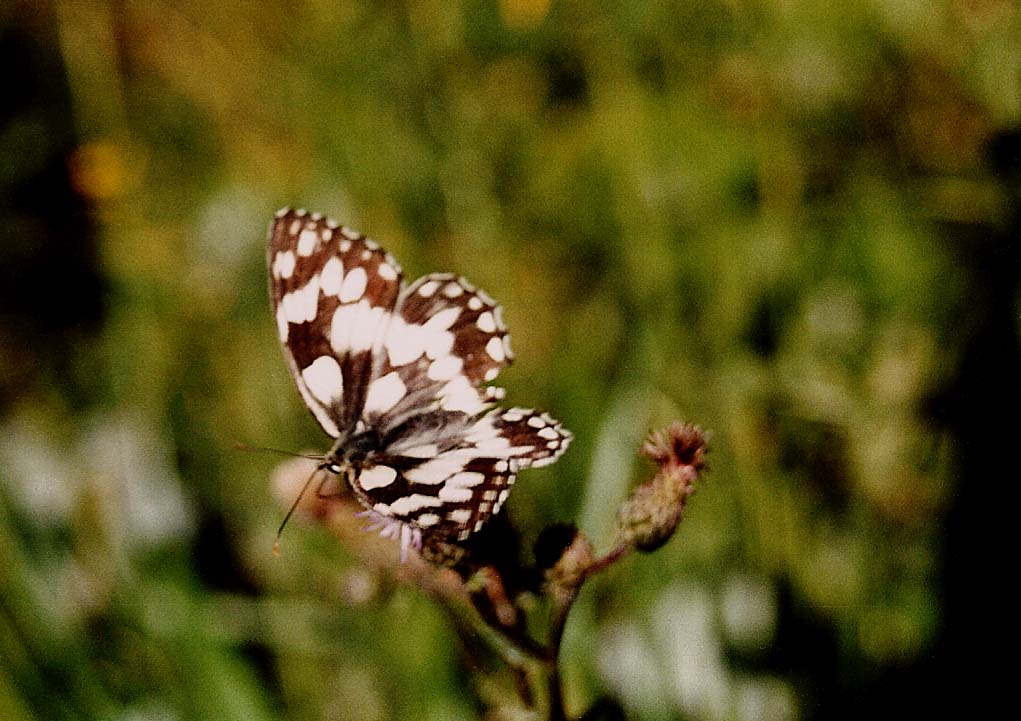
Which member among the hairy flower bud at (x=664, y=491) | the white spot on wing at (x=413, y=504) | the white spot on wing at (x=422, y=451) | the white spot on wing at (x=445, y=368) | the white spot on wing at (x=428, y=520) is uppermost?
the white spot on wing at (x=445, y=368)

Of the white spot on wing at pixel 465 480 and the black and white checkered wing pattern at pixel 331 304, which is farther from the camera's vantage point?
the black and white checkered wing pattern at pixel 331 304

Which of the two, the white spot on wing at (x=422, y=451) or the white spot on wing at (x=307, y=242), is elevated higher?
the white spot on wing at (x=307, y=242)

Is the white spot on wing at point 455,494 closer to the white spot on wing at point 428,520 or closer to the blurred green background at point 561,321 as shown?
the white spot on wing at point 428,520

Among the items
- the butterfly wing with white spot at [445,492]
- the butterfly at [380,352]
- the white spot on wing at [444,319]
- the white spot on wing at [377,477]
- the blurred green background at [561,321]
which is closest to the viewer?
the butterfly wing with white spot at [445,492]

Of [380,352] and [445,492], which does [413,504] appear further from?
[380,352]

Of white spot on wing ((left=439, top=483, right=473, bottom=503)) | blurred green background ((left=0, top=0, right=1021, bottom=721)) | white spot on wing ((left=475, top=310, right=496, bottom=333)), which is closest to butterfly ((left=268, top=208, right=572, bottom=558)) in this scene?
white spot on wing ((left=475, top=310, right=496, bottom=333))

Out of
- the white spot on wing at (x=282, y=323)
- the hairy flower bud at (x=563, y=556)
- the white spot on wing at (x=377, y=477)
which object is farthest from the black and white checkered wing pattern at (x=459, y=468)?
the white spot on wing at (x=282, y=323)

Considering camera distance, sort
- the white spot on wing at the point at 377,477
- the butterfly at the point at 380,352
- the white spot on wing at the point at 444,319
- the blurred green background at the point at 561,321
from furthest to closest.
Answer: the blurred green background at the point at 561,321, the white spot on wing at the point at 444,319, the butterfly at the point at 380,352, the white spot on wing at the point at 377,477
